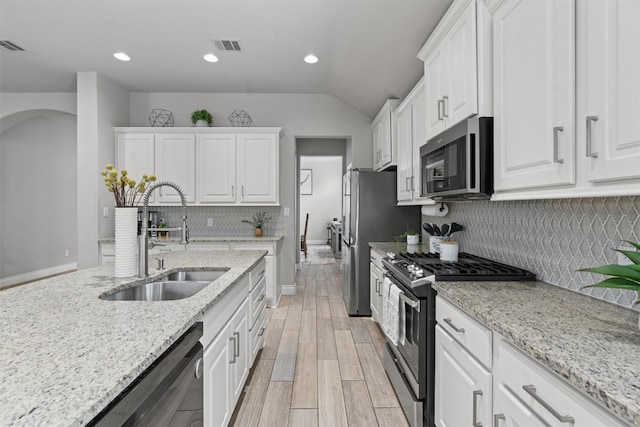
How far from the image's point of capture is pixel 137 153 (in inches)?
175

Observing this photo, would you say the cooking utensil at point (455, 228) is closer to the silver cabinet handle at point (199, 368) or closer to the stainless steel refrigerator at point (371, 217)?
the stainless steel refrigerator at point (371, 217)

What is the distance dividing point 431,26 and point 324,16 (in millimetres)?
945

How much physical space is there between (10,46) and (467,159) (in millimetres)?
4648

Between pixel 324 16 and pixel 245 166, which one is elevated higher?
pixel 324 16

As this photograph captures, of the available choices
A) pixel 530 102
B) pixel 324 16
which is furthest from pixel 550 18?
pixel 324 16

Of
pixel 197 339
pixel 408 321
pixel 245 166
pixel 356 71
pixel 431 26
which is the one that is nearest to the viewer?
pixel 197 339

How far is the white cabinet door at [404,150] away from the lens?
125 inches

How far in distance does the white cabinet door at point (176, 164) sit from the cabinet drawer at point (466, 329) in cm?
370

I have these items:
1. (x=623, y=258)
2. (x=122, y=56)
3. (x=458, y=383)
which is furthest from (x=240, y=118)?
(x=623, y=258)

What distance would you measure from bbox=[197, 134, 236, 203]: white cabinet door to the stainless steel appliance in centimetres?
304

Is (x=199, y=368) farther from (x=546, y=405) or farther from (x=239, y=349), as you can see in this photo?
(x=546, y=405)

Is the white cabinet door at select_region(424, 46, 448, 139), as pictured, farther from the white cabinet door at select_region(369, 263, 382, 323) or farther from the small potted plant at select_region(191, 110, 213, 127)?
the small potted plant at select_region(191, 110, 213, 127)

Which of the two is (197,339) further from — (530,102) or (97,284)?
(530,102)

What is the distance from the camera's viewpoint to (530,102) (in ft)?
4.37
